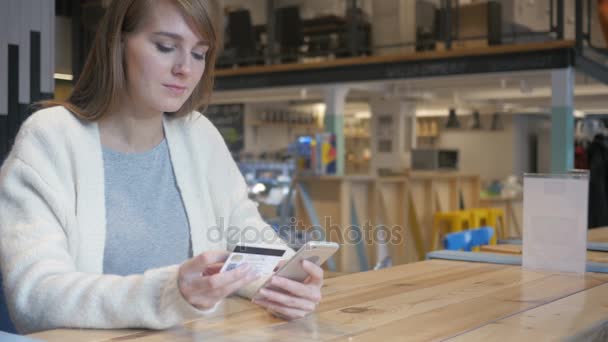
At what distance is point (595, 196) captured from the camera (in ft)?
20.1

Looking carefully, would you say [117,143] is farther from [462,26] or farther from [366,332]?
[462,26]

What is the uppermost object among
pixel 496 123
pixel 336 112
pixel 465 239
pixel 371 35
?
pixel 371 35

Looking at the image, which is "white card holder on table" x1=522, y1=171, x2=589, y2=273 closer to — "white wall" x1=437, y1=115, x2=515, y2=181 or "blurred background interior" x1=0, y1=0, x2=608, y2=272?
"blurred background interior" x1=0, y1=0, x2=608, y2=272

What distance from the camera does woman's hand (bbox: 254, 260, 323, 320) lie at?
3.86ft

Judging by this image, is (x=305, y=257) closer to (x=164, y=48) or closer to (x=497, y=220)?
(x=164, y=48)

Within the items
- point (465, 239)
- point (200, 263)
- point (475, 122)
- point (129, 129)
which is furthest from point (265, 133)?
point (200, 263)

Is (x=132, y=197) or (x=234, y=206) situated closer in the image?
(x=132, y=197)

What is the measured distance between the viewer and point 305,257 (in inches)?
45.3

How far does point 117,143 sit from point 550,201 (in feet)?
3.85

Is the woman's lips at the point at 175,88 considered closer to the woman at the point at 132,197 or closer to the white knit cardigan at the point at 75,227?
the woman at the point at 132,197

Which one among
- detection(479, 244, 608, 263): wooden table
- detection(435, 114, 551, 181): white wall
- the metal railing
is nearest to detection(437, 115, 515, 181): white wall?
detection(435, 114, 551, 181): white wall

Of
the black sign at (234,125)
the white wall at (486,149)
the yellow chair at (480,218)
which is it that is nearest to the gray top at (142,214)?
the yellow chair at (480,218)

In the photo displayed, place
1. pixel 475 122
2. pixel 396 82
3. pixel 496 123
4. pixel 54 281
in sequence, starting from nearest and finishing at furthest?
pixel 54 281
pixel 396 82
pixel 475 122
pixel 496 123

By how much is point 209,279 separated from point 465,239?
2885mm
